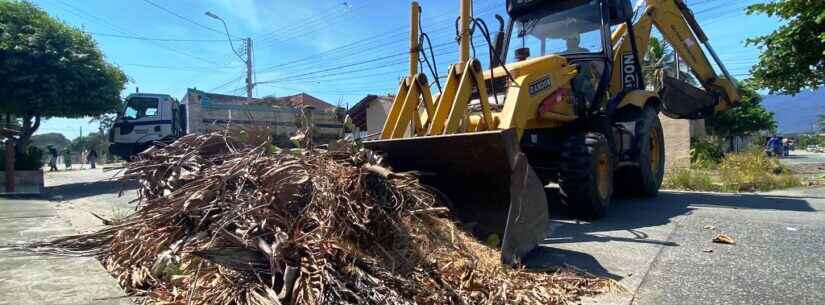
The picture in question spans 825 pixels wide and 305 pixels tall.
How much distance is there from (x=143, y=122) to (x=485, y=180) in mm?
13531

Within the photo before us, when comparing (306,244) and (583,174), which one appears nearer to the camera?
(306,244)

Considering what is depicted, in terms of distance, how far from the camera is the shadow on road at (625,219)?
152 inches

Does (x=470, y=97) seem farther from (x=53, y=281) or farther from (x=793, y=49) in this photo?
(x=793, y=49)

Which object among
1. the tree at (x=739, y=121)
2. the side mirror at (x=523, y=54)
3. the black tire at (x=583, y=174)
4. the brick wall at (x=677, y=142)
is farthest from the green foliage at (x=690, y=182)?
the tree at (x=739, y=121)

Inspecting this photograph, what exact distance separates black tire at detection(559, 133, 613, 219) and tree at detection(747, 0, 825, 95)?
6933 millimetres

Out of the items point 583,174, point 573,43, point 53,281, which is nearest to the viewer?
point 53,281

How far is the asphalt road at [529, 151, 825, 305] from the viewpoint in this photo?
310 centimetres

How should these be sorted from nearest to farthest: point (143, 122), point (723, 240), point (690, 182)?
point (723, 240)
point (690, 182)
point (143, 122)

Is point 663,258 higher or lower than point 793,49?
lower

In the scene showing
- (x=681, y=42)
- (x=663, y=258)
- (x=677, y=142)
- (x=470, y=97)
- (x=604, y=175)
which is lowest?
(x=663, y=258)

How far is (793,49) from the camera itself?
10.7 metres

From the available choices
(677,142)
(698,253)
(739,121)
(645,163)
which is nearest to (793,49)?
(677,142)

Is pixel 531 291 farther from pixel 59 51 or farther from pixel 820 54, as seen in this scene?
pixel 59 51

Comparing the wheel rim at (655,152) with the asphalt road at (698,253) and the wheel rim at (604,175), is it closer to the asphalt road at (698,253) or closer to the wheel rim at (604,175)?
the asphalt road at (698,253)
